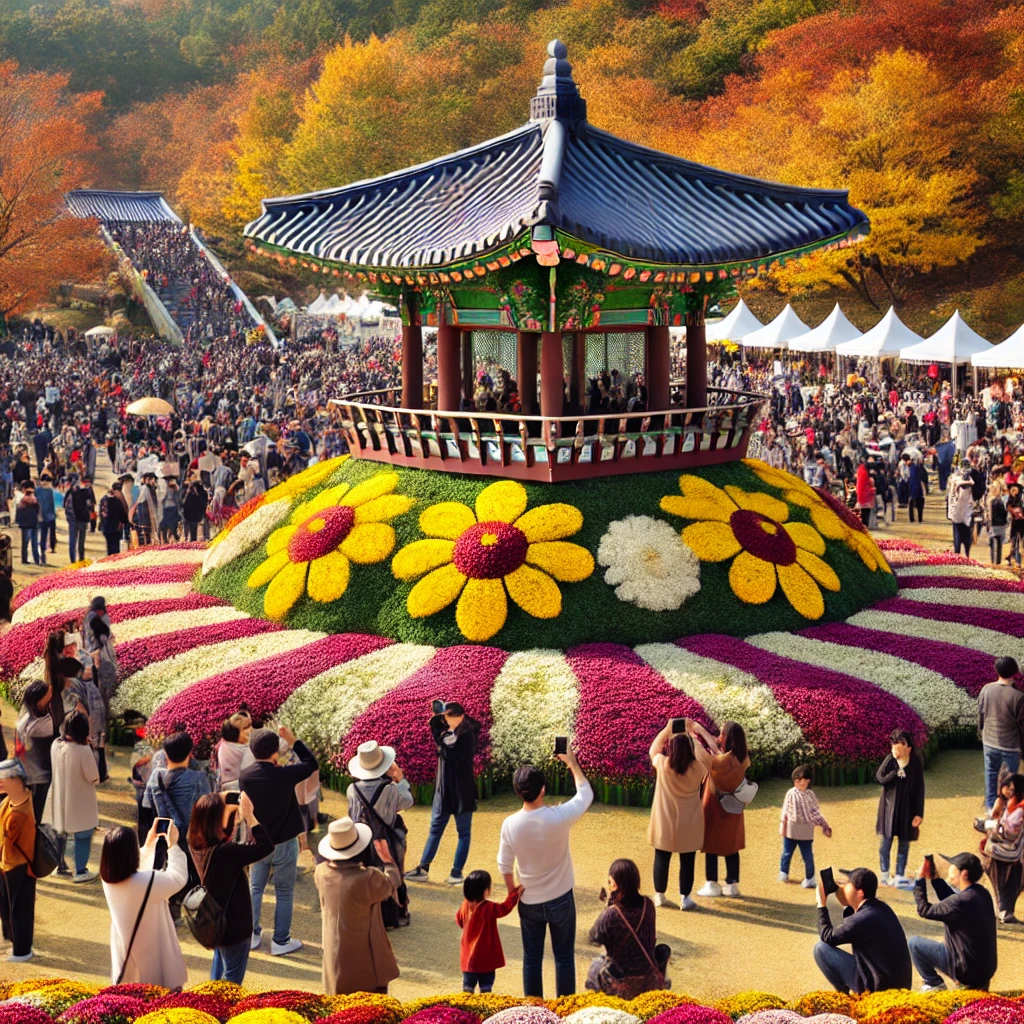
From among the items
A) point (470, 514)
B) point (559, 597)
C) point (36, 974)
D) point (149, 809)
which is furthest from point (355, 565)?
point (36, 974)

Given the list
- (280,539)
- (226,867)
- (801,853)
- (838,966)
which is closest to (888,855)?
(801,853)

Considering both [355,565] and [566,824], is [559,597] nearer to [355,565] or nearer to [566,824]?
[355,565]

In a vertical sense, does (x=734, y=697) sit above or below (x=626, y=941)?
above

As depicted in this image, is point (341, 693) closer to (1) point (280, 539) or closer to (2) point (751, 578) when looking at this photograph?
(1) point (280, 539)

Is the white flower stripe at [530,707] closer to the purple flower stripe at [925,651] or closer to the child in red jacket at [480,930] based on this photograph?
the purple flower stripe at [925,651]

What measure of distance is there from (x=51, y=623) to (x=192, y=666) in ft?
9.38

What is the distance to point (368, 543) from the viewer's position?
56.3 feet

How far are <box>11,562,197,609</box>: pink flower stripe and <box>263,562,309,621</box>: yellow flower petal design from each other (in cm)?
281

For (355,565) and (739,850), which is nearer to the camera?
(739,850)

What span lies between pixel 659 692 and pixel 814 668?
1976mm

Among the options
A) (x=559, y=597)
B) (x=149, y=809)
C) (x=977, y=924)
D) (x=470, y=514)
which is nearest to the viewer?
(x=977, y=924)

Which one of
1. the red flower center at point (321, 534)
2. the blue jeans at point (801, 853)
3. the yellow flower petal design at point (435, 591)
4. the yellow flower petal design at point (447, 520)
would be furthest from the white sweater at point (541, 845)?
the red flower center at point (321, 534)

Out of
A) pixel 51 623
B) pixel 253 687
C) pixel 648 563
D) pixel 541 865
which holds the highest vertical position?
pixel 648 563

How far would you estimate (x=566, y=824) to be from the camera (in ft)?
28.4
